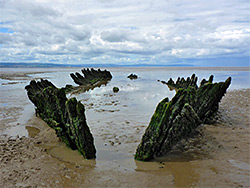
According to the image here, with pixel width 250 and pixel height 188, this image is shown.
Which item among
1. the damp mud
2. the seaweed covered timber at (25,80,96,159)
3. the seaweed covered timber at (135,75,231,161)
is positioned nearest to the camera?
the damp mud

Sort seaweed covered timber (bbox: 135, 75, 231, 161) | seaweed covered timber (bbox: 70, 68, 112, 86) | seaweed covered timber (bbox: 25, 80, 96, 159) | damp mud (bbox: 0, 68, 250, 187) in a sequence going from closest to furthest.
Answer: damp mud (bbox: 0, 68, 250, 187)
seaweed covered timber (bbox: 135, 75, 231, 161)
seaweed covered timber (bbox: 25, 80, 96, 159)
seaweed covered timber (bbox: 70, 68, 112, 86)

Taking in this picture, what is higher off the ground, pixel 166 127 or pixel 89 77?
pixel 166 127

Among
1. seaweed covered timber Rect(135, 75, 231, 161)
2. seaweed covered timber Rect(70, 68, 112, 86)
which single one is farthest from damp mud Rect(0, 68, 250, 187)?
seaweed covered timber Rect(70, 68, 112, 86)

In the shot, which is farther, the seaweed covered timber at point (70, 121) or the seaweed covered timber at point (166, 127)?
the seaweed covered timber at point (70, 121)

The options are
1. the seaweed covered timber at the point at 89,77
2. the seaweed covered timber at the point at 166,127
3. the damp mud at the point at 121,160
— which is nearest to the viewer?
the damp mud at the point at 121,160

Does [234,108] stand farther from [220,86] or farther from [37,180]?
[37,180]

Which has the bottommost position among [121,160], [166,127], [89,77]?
[121,160]

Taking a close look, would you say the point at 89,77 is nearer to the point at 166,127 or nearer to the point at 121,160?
the point at 121,160

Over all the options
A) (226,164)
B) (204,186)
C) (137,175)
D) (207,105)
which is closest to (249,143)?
(226,164)

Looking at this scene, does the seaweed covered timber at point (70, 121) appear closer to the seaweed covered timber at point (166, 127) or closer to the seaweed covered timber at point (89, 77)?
the seaweed covered timber at point (166, 127)

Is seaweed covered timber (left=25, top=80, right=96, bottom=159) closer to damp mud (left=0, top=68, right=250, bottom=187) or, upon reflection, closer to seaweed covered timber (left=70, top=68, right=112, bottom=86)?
damp mud (left=0, top=68, right=250, bottom=187)

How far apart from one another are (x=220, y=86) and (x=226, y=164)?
4.95 meters

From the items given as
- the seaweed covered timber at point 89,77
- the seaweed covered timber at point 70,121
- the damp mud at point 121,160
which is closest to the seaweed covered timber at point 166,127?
the damp mud at point 121,160

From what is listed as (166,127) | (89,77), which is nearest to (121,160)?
(166,127)
